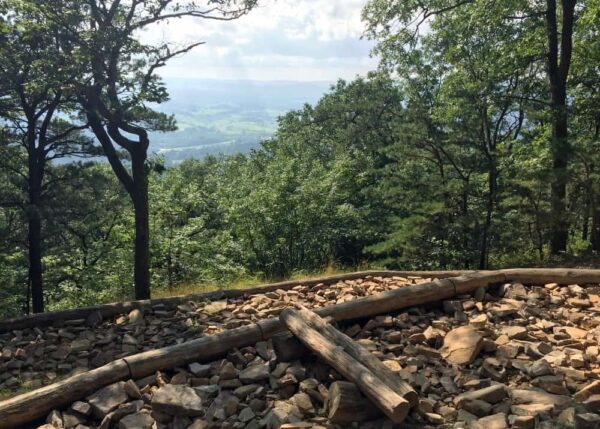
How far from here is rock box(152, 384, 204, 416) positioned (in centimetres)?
379

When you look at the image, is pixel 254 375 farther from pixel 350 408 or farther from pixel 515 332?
pixel 515 332

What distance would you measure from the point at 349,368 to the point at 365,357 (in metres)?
0.22

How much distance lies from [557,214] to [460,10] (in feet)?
20.3

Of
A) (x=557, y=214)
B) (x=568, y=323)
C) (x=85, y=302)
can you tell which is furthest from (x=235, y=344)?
(x=85, y=302)

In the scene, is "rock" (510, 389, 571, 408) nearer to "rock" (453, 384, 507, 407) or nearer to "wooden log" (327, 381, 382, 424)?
"rock" (453, 384, 507, 407)

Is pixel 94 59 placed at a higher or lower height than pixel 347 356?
higher

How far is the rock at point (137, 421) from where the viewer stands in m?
3.69

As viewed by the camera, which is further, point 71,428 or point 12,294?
point 12,294

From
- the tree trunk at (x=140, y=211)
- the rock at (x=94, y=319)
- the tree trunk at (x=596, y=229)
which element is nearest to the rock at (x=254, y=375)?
the rock at (x=94, y=319)

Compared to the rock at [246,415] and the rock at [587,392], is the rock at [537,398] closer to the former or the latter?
the rock at [587,392]

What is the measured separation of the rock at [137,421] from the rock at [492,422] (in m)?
2.42

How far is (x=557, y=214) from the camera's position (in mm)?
10680

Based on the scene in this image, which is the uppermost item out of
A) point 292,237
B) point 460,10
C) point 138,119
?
point 460,10

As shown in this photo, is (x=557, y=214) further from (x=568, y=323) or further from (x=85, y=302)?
(x=85, y=302)
